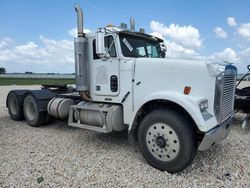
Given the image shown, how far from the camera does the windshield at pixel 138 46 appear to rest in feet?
14.9

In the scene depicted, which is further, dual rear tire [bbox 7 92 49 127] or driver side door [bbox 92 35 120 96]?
dual rear tire [bbox 7 92 49 127]

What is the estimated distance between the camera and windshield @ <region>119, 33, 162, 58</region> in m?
4.54

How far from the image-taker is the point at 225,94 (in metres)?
3.69

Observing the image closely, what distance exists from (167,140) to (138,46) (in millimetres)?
2235

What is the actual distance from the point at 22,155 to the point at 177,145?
3.01 meters

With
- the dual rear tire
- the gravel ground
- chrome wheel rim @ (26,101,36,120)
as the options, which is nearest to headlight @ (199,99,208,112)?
the gravel ground

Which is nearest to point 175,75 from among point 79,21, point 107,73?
point 107,73

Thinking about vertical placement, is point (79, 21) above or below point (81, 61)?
above

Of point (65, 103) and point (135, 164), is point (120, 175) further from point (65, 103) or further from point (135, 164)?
point (65, 103)

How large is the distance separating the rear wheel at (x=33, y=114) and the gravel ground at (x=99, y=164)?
2.55 feet

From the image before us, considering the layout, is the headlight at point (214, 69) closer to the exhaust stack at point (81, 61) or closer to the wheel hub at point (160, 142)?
the wheel hub at point (160, 142)

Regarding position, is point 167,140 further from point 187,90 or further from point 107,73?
point 107,73

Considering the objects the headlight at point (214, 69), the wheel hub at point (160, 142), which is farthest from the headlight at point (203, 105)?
the wheel hub at point (160, 142)

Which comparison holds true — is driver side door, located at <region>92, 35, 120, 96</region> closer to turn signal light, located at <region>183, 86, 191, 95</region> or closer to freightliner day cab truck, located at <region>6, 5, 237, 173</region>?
freightliner day cab truck, located at <region>6, 5, 237, 173</region>
